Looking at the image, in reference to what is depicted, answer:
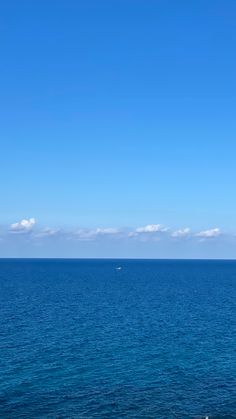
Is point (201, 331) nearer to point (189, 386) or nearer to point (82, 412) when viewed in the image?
point (189, 386)

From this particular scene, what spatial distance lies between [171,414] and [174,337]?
39.4 meters

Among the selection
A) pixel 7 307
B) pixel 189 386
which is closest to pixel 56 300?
pixel 7 307

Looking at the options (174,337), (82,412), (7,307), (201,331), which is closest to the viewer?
(82,412)

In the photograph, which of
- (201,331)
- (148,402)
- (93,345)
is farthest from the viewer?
(201,331)

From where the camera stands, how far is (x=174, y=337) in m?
93.6

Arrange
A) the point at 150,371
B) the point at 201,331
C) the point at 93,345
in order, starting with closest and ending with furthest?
the point at 150,371 → the point at 93,345 → the point at 201,331

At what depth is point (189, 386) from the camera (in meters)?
64.0

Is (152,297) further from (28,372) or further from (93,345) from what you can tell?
(28,372)

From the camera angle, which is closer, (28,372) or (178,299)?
(28,372)

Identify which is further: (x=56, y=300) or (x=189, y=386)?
(x=56, y=300)

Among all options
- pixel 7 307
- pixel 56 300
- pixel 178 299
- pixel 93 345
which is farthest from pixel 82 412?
pixel 178 299

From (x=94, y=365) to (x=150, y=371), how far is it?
9381 mm

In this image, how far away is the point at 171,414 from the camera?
54.6 meters

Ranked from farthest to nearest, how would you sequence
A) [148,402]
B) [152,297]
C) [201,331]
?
[152,297], [201,331], [148,402]
